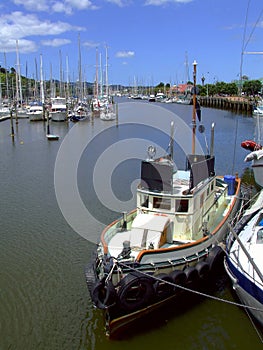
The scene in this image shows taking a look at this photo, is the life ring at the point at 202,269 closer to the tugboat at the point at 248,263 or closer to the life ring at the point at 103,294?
the tugboat at the point at 248,263

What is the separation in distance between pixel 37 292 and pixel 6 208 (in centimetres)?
1011

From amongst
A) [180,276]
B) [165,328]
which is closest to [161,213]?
[180,276]

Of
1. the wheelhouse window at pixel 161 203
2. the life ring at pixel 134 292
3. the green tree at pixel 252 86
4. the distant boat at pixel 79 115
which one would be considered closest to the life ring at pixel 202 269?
the life ring at pixel 134 292

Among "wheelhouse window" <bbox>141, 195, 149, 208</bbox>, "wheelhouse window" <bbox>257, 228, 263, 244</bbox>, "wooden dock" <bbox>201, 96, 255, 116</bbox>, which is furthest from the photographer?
"wooden dock" <bbox>201, 96, 255, 116</bbox>

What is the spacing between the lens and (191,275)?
13.2 meters

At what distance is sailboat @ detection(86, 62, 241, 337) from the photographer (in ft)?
39.2

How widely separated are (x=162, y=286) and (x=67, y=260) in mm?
6017

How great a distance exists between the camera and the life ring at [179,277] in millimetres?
12731

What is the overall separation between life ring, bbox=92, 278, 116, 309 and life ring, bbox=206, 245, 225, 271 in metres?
4.22

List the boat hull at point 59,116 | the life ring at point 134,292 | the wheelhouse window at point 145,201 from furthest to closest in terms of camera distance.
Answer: the boat hull at point 59,116 → the wheelhouse window at point 145,201 → the life ring at point 134,292

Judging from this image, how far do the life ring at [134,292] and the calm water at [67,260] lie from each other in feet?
3.69

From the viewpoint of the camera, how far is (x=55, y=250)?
58.8 feet

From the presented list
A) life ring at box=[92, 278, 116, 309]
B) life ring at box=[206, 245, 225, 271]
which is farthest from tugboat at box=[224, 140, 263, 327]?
life ring at box=[92, 278, 116, 309]

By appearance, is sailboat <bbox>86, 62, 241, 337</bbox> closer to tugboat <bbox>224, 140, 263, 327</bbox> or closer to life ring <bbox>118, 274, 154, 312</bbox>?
life ring <bbox>118, 274, 154, 312</bbox>
